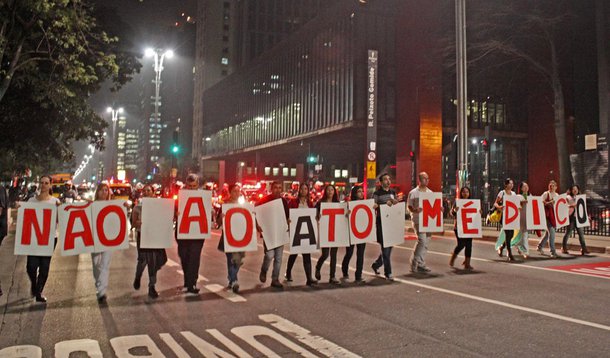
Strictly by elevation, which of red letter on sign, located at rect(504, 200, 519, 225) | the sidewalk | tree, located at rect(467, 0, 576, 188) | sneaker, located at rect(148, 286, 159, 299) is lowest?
sneaker, located at rect(148, 286, 159, 299)

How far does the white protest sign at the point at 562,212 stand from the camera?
13.5 metres

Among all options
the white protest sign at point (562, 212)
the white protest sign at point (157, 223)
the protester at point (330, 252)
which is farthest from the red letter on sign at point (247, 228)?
the white protest sign at point (562, 212)

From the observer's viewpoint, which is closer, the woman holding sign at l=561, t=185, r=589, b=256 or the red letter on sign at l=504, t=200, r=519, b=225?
the red letter on sign at l=504, t=200, r=519, b=225

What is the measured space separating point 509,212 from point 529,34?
86.1ft

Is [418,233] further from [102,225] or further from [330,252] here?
[102,225]

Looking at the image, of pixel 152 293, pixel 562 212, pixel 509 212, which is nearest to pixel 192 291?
pixel 152 293

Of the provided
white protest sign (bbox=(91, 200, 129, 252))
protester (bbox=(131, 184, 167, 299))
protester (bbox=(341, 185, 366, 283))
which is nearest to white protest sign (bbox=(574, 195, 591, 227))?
protester (bbox=(341, 185, 366, 283))

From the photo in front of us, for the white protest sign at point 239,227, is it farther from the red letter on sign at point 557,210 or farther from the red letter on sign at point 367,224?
the red letter on sign at point 557,210

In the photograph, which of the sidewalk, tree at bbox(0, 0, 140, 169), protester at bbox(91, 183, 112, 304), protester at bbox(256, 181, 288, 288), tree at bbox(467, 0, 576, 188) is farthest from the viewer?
tree at bbox(467, 0, 576, 188)

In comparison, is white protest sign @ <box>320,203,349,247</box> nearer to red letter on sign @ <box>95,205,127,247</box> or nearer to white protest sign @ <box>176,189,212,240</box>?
white protest sign @ <box>176,189,212,240</box>

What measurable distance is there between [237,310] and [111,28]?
1883 cm

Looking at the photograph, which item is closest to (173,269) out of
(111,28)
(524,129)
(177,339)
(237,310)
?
(237,310)

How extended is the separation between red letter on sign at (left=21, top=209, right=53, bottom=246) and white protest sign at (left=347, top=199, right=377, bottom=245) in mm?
5297

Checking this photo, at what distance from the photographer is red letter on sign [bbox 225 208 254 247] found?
8898 mm
